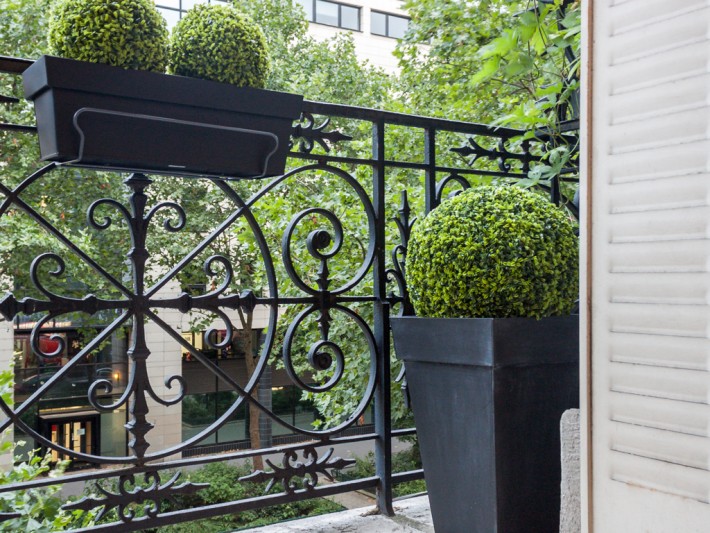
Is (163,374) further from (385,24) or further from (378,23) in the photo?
(385,24)

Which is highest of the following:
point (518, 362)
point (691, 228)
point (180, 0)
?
point (180, 0)

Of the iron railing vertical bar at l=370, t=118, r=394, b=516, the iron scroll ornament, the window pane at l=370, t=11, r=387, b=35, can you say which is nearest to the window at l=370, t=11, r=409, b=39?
the window pane at l=370, t=11, r=387, b=35

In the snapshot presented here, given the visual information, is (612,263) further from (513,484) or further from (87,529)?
(87,529)

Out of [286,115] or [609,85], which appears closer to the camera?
[609,85]

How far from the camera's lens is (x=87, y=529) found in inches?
53.0

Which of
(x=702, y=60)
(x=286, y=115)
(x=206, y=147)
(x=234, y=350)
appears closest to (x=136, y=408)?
(x=206, y=147)

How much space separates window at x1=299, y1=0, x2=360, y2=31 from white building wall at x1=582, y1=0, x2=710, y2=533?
1876cm

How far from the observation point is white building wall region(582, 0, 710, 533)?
3.01 ft

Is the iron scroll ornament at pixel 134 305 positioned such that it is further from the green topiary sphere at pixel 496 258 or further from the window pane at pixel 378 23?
the window pane at pixel 378 23

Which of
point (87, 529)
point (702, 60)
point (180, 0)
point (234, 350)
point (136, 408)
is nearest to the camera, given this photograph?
point (702, 60)

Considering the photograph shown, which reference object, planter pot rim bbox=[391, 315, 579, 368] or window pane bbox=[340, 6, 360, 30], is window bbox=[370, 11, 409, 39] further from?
planter pot rim bbox=[391, 315, 579, 368]

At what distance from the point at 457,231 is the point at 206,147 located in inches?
21.2

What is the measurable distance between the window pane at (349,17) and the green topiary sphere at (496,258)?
62.3ft

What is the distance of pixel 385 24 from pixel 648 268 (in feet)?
67.5
